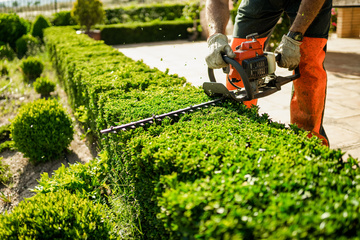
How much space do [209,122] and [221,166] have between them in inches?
23.9

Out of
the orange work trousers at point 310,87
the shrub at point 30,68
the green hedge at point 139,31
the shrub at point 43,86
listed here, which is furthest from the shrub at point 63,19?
the orange work trousers at point 310,87

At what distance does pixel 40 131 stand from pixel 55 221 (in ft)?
7.47

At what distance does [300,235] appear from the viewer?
1044mm

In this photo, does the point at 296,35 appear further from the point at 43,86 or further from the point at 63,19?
the point at 63,19

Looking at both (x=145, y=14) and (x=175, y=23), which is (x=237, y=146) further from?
(x=145, y=14)

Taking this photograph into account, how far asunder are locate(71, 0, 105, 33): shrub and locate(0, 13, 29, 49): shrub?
210 cm

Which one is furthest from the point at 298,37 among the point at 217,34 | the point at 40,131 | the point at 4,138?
the point at 4,138

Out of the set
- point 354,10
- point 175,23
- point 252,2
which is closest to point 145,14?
point 175,23

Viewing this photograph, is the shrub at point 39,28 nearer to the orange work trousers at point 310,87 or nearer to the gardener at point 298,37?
the gardener at point 298,37

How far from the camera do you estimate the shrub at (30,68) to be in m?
7.96

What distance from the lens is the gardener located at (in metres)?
2.49

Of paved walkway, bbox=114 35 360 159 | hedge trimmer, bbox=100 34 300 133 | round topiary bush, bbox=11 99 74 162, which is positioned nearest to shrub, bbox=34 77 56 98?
paved walkway, bbox=114 35 360 159

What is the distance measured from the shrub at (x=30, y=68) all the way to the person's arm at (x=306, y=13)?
7118 millimetres

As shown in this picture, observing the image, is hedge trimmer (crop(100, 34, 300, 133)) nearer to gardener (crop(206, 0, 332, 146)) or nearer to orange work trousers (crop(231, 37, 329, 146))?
gardener (crop(206, 0, 332, 146))
